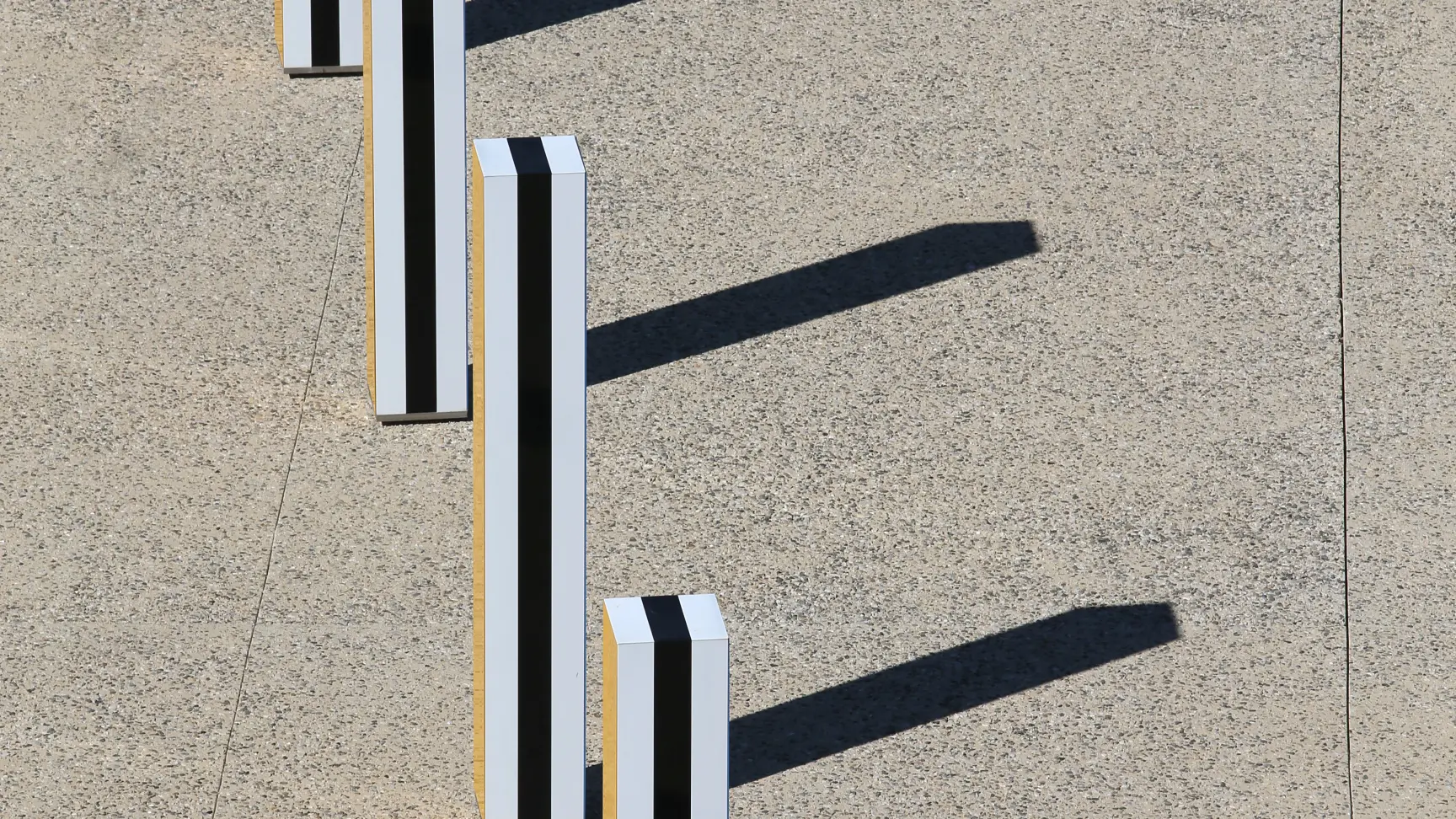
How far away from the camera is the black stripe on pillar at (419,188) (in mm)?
5938

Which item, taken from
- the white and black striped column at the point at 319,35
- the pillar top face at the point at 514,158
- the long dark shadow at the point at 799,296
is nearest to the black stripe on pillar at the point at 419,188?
the long dark shadow at the point at 799,296

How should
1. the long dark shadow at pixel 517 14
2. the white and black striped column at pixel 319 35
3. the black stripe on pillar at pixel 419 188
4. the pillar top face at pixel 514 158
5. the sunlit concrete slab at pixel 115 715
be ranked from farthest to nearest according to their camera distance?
the long dark shadow at pixel 517 14, the white and black striped column at pixel 319 35, the black stripe on pillar at pixel 419 188, the sunlit concrete slab at pixel 115 715, the pillar top face at pixel 514 158

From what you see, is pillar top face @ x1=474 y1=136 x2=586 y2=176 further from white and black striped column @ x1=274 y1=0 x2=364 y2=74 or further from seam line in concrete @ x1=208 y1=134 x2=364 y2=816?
white and black striped column @ x1=274 y1=0 x2=364 y2=74

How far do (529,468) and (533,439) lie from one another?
61mm

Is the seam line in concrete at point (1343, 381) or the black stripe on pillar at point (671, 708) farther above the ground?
the black stripe on pillar at point (671, 708)

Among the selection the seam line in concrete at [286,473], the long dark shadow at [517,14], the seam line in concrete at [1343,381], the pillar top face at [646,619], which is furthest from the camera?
the long dark shadow at [517,14]

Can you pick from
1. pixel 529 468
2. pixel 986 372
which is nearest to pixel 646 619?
pixel 529 468

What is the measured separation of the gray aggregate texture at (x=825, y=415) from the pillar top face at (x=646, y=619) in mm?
1073

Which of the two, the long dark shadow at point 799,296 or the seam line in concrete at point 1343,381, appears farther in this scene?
the long dark shadow at point 799,296

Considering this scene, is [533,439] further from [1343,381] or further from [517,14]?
[517,14]

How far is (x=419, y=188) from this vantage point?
237 inches

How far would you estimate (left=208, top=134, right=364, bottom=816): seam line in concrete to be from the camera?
5035 millimetres

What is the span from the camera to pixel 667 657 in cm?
389

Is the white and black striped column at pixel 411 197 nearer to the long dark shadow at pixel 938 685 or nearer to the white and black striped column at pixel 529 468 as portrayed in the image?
the white and black striped column at pixel 529 468
